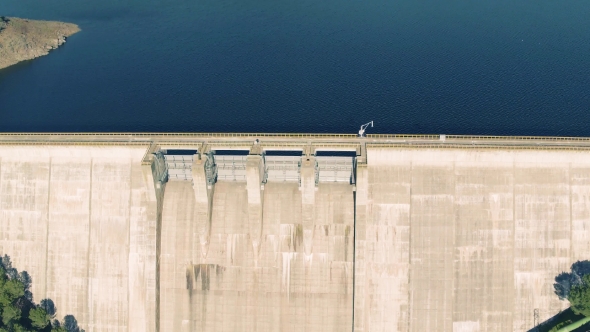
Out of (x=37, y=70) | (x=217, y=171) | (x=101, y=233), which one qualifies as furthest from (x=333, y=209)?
(x=37, y=70)

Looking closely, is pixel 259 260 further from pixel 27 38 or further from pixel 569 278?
pixel 27 38

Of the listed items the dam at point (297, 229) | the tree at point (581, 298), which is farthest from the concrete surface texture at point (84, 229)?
the tree at point (581, 298)

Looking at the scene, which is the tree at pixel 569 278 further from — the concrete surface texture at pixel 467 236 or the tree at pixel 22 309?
the tree at pixel 22 309

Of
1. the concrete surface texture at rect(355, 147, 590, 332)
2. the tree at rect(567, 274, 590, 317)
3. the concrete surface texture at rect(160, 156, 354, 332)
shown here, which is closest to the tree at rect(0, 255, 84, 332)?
the concrete surface texture at rect(160, 156, 354, 332)

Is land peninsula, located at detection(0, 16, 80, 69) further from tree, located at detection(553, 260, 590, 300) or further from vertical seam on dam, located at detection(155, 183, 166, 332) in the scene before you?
tree, located at detection(553, 260, 590, 300)

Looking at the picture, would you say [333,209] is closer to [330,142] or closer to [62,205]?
[330,142]
